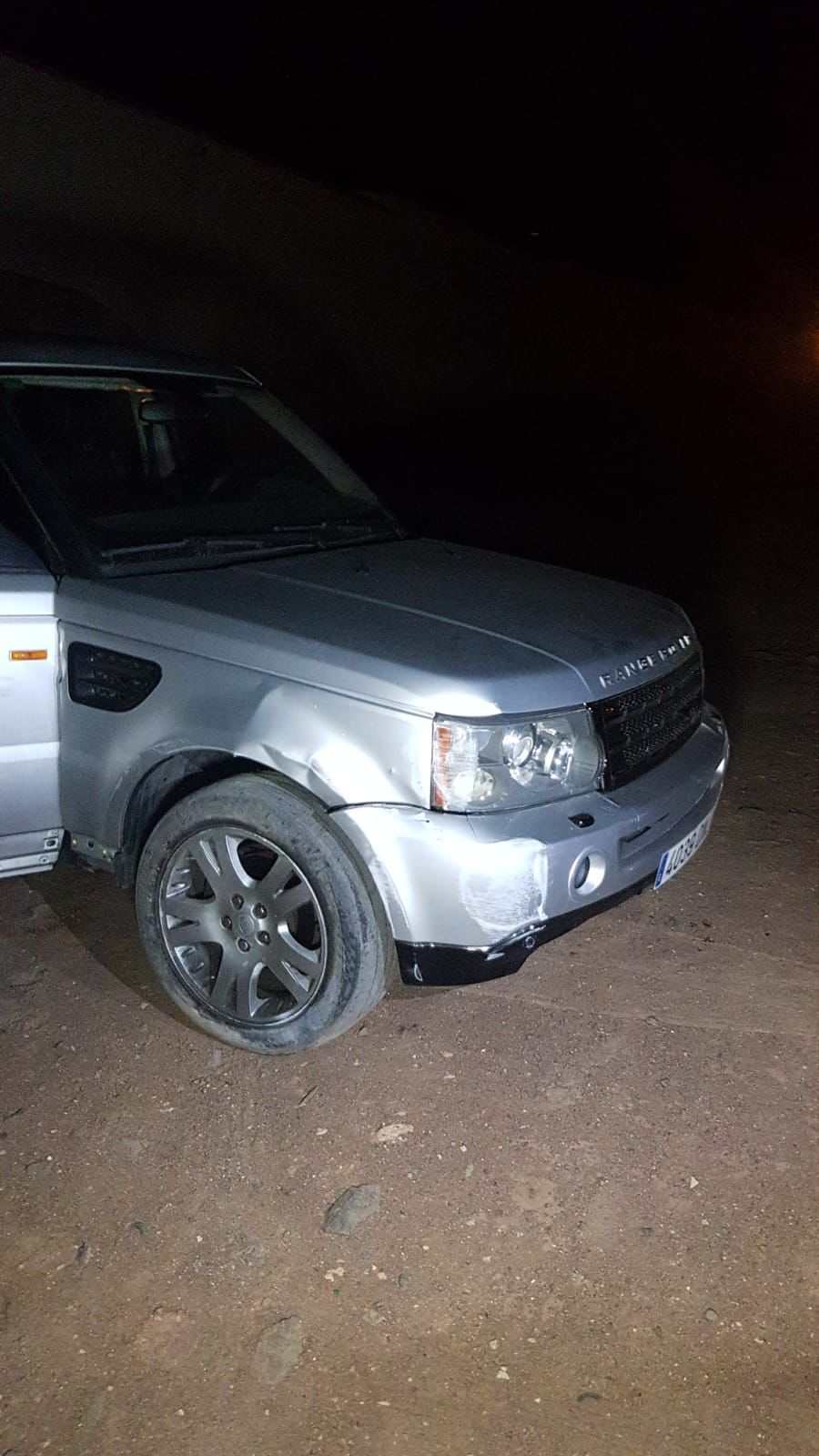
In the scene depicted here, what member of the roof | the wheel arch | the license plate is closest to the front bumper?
the license plate

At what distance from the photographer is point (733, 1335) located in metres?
2.63

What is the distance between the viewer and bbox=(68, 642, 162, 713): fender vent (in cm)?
356

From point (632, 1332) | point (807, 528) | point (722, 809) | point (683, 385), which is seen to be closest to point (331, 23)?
point (683, 385)

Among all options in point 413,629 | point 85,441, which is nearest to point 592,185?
point 85,441

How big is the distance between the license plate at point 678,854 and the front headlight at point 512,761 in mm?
364

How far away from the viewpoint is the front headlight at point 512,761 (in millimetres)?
3166

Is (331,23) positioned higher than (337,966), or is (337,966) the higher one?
(331,23)

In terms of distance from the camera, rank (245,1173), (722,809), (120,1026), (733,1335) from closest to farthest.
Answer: (733,1335) < (245,1173) < (120,1026) < (722,809)

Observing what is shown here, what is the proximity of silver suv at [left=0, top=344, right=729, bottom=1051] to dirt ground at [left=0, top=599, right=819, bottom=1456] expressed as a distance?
0.35 metres

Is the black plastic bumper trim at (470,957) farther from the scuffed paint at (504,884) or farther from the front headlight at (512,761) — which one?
the front headlight at (512,761)

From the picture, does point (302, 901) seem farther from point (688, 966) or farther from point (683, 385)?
point (683, 385)

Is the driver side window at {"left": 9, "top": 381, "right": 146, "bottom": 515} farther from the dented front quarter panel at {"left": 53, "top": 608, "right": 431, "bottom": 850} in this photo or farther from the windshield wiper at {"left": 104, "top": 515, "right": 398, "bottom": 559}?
the dented front quarter panel at {"left": 53, "top": 608, "right": 431, "bottom": 850}

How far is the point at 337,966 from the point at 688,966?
1390 millimetres

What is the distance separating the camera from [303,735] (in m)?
3.30
